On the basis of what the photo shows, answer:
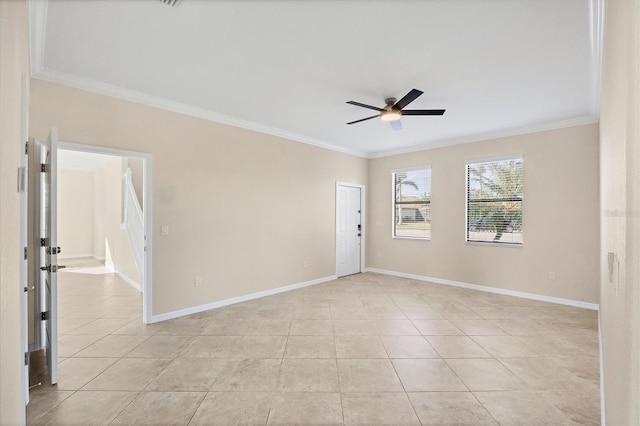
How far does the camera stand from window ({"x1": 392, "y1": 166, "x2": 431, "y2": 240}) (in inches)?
243

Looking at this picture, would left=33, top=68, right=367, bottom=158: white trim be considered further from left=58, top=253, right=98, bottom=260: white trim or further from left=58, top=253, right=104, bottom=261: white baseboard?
left=58, top=253, right=98, bottom=260: white trim

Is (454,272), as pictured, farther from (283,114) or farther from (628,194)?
(628,194)

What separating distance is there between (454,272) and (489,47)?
14.0ft

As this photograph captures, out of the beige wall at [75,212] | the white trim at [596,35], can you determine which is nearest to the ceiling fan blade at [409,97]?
the white trim at [596,35]

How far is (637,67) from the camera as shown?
2.27 feet

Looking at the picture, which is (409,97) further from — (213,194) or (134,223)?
(134,223)

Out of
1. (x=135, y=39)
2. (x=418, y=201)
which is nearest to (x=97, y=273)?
(x=135, y=39)

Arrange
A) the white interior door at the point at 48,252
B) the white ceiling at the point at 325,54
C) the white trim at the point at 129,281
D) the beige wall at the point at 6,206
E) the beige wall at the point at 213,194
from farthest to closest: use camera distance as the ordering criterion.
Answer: the white trim at the point at 129,281, the beige wall at the point at 213,194, the white interior door at the point at 48,252, the white ceiling at the point at 325,54, the beige wall at the point at 6,206

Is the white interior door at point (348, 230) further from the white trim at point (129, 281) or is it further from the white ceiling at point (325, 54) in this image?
the white trim at point (129, 281)

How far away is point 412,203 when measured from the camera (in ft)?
21.1

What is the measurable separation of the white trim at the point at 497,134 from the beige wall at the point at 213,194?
6.11ft

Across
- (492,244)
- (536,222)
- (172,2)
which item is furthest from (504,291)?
(172,2)

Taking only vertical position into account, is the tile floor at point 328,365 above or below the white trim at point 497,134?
below

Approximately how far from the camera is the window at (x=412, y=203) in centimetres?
618
